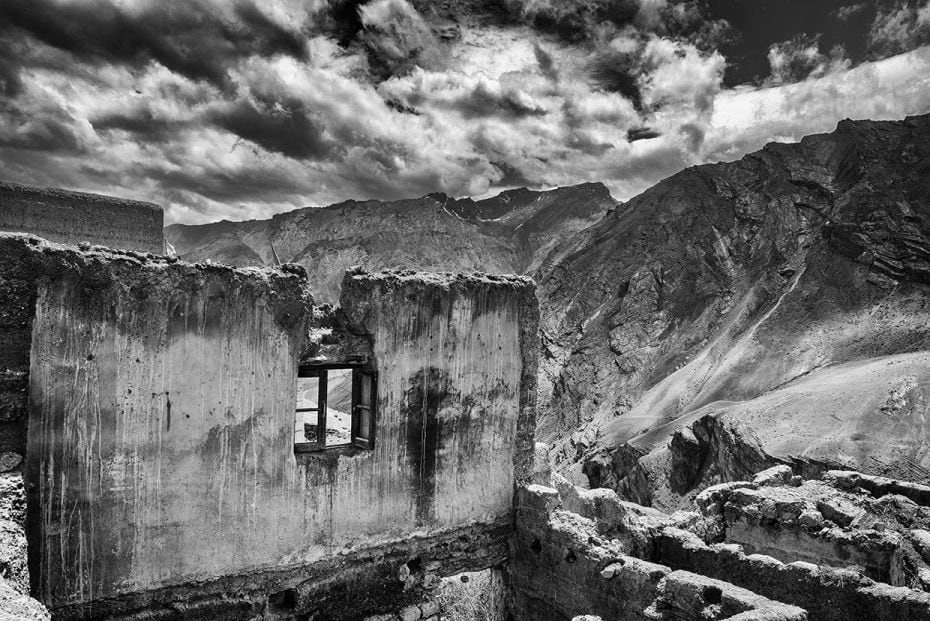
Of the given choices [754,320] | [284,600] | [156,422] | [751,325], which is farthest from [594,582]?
[754,320]

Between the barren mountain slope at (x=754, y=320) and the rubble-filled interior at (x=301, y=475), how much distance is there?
12.7m

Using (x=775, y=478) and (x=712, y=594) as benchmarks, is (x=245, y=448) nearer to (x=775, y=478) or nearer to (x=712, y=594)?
(x=712, y=594)

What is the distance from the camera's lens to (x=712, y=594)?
21.1 feet

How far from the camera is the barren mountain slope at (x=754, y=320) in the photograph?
21500mm

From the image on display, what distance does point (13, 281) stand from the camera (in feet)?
18.2

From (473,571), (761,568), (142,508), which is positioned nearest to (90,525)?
(142,508)

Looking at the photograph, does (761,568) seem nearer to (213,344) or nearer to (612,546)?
(612,546)

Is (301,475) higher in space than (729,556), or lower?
higher

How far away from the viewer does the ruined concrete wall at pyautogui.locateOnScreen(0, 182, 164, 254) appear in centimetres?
1238

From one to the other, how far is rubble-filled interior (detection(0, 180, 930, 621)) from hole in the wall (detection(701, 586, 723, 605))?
0.02 m

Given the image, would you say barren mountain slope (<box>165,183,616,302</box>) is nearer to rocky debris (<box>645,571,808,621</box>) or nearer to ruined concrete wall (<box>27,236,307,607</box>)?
ruined concrete wall (<box>27,236,307,607</box>)

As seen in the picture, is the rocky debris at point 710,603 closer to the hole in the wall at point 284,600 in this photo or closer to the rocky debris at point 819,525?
the hole in the wall at point 284,600

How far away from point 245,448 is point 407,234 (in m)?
77.7

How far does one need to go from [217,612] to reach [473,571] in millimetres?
3390
